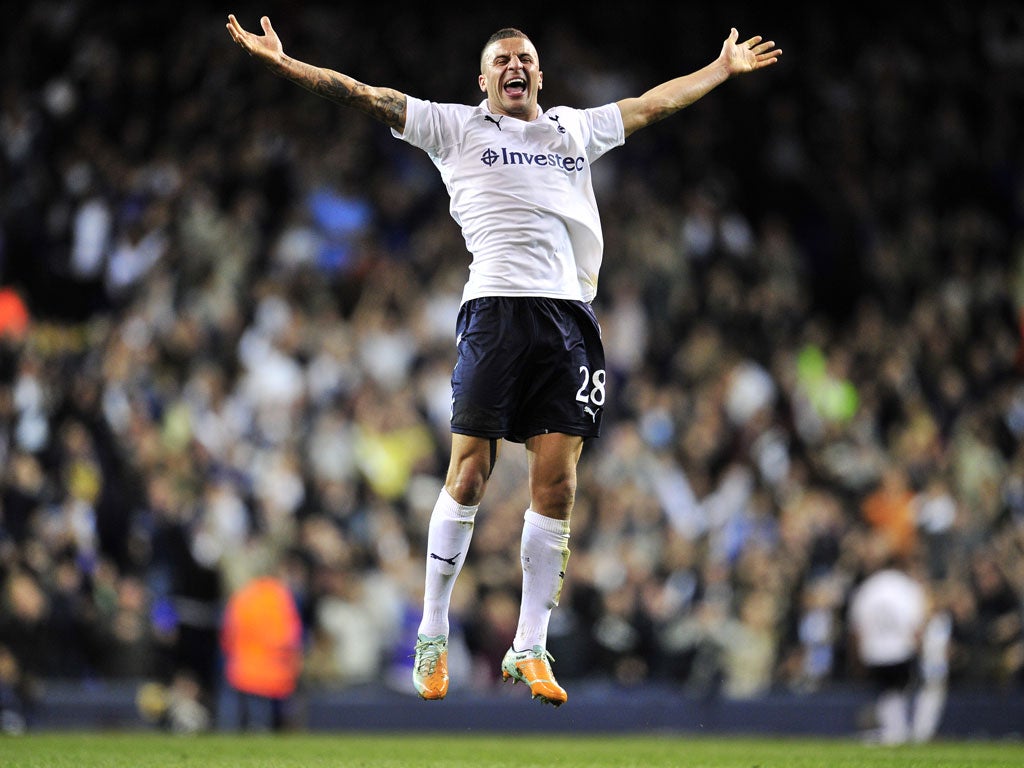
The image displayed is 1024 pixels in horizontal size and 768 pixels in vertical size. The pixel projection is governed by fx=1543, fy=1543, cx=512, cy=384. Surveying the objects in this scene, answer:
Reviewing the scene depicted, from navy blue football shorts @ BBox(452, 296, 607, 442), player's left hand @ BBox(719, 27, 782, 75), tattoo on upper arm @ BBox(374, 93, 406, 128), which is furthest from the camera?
player's left hand @ BBox(719, 27, 782, 75)

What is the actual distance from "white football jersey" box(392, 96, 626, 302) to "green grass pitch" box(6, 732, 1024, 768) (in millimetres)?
2638

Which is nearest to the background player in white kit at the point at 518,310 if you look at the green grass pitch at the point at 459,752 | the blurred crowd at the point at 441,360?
the green grass pitch at the point at 459,752

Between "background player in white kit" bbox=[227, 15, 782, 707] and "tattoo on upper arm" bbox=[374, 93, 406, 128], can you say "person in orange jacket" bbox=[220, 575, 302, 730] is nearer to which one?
"background player in white kit" bbox=[227, 15, 782, 707]

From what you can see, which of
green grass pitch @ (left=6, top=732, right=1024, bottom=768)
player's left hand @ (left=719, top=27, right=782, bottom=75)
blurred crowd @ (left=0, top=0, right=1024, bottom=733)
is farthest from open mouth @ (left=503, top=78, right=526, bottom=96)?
blurred crowd @ (left=0, top=0, right=1024, bottom=733)

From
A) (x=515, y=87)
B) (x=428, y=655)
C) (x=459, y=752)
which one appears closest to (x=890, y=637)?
(x=459, y=752)

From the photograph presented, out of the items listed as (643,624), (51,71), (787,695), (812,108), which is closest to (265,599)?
(643,624)

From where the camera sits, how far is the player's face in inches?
311

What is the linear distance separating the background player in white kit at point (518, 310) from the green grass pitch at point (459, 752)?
1081 millimetres

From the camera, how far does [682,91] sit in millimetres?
8305

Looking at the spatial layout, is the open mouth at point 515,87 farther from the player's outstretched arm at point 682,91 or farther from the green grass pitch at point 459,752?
the green grass pitch at point 459,752

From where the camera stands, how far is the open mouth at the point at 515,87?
795cm

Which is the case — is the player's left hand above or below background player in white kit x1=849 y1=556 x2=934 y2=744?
above

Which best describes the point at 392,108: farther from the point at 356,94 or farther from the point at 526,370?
the point at 526,370

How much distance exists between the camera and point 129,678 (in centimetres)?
1444
